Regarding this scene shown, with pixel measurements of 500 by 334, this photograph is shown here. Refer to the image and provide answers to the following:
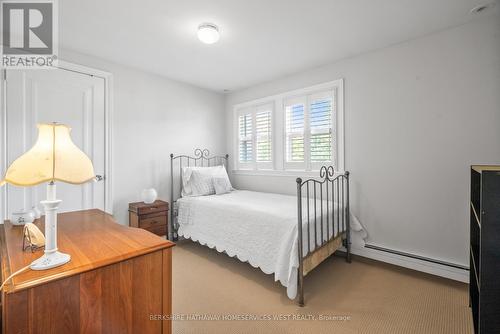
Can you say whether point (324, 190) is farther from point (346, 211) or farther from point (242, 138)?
point (242, 138)

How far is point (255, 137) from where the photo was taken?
13.0 ft

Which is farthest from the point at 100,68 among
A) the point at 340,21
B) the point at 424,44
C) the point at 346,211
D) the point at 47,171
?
the point at 424,44

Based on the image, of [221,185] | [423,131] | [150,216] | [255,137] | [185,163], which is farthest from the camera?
[255,137]

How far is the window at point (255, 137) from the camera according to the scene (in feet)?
12.5

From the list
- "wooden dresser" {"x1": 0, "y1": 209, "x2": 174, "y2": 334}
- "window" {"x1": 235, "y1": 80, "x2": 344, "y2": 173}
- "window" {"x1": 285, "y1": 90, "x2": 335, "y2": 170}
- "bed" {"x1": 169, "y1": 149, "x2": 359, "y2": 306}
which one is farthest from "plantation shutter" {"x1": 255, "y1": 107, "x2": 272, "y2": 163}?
"wooden dresser" {"x1": 0, "y1": 209, "x2": 174, "y2": 334}

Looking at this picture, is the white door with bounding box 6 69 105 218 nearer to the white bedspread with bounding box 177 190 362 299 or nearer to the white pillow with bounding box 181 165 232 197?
the white pillow with bounding box 181 165 232 197

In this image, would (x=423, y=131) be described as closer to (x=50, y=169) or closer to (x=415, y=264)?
(x=415, y=264)

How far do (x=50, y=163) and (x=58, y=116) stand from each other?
2.28 meters

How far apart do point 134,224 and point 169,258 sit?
221 centimetres

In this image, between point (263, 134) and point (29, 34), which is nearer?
point (29, 34)

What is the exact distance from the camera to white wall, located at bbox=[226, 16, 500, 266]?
7.06 ft

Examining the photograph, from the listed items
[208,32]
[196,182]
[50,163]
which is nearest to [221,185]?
[196,182]

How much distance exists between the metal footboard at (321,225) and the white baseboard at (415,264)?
0.70 feet

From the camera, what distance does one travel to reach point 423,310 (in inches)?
73.7
